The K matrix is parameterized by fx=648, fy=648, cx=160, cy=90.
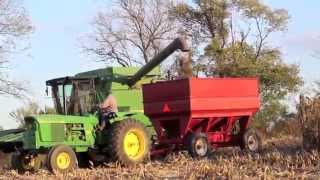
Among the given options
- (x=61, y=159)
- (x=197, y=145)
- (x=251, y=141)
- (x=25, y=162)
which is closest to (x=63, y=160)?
(x=61, y=159)

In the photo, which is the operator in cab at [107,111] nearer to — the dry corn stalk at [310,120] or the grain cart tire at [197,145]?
the grain cart tire at [197,145]

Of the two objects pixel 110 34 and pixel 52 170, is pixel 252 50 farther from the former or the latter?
pixel 52 170

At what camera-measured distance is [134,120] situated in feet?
55.5

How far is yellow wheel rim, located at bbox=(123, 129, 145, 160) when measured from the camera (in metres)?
16.5

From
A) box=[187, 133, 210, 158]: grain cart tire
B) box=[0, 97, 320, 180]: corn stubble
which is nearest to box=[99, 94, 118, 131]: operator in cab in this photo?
box=[0, 97, 320, 180]: corn stubble

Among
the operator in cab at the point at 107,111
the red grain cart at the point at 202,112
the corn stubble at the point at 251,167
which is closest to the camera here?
the corn stubble at the point at 251,167

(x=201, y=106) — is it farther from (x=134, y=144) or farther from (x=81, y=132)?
(x=81, y=132)

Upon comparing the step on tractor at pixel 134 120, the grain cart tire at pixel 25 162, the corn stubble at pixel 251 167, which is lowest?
the grain cart tire at pixel 25 162

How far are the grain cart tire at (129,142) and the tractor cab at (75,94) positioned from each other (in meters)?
1.27

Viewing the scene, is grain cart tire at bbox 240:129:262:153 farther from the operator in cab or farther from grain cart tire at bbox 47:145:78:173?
grain cart tire at bbox 47:145:78:173

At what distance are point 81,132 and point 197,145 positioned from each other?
3.43m

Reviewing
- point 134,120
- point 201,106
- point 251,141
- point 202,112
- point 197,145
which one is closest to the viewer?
point 134,120

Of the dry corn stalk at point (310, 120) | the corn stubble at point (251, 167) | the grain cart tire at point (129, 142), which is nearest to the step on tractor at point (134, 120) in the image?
the grain cart tire at point (129, 142)

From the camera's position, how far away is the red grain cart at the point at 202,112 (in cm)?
1798
